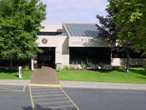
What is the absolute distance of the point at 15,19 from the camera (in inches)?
1233

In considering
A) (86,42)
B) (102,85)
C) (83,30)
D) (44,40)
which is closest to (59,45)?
(44,40)

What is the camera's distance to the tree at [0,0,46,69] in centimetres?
3084

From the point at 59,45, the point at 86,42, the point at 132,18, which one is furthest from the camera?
the point at 59,45

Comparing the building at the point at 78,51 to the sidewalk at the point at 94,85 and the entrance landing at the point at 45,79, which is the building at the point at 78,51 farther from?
the sidewalk at the point at 94,85

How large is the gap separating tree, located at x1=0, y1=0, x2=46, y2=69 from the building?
5.33 metres

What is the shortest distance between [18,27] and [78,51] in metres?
10.7

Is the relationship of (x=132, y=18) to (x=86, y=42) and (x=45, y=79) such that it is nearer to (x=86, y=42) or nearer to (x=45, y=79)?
(x=45, y=79)

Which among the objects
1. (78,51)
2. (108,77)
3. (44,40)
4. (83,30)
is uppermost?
(83,30)

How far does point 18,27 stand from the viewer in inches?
1214

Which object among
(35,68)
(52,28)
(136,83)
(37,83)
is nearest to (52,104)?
(37,83)

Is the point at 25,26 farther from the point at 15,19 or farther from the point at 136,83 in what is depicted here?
the point at 136,83

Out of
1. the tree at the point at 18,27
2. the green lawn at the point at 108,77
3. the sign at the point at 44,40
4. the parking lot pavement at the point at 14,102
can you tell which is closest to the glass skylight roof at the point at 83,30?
the sign at the point at 44,40

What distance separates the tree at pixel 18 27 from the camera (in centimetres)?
3084

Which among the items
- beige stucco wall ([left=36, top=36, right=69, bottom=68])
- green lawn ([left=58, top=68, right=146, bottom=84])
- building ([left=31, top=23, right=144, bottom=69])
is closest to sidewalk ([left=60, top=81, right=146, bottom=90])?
green lawn ([left=58, top=68, right=146, bottom=84])
